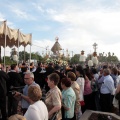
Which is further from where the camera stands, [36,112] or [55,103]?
[55,103]

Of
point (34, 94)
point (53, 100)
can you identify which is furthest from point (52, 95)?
point (34, 94)

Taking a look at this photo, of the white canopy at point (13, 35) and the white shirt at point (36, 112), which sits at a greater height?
the white canopy at point (13, 35)

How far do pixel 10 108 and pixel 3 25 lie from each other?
3738mm

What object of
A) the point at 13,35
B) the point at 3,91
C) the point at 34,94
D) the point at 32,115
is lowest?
the point at 3,91

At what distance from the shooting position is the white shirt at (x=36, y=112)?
2.99 meters

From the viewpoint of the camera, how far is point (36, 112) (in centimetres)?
303

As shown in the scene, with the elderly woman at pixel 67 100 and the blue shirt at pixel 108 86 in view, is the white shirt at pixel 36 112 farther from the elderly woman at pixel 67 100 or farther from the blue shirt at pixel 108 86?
the blue shirt at pixel 108 86

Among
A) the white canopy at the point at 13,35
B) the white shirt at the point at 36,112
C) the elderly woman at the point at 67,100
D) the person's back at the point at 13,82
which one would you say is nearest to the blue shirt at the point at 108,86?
the person's back at the point at 13,82

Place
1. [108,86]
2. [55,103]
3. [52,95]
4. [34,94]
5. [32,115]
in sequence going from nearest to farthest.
→ 1. [32,115]
2. [34,94]
3. [55,103]
4. [52,95]
5. [108,86]

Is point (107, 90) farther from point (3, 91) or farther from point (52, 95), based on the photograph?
point (52, 95)

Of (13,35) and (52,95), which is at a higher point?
(13,35)

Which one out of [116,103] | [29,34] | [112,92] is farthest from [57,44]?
[116,103]

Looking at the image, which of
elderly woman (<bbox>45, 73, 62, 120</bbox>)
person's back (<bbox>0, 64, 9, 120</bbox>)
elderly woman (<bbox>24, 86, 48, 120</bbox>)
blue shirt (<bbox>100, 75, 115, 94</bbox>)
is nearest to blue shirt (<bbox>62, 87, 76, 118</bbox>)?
elderly woman (<bbox>45, 73, 62, 120</bbox>)

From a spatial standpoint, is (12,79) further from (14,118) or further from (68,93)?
(14,118)
